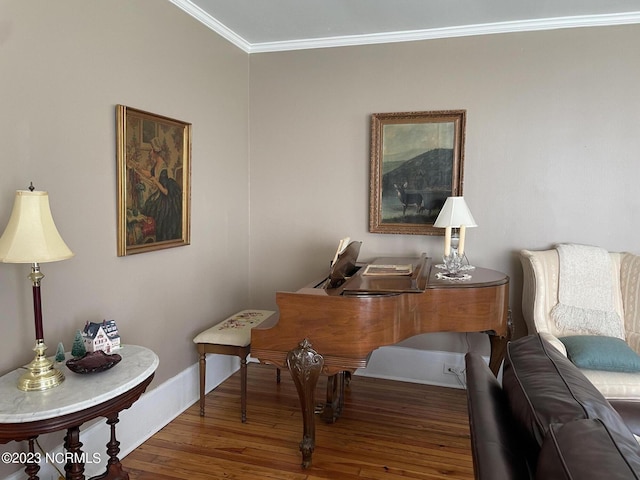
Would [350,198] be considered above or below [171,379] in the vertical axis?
above

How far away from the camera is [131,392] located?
185cm

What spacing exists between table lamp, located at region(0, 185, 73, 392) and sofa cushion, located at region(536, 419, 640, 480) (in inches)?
65.7

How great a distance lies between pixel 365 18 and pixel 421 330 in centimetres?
216

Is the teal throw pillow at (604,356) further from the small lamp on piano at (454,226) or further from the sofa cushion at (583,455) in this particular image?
the sofa cushion at (583,455)

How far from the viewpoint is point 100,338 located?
2.08 meters

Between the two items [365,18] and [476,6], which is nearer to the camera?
[476,6]

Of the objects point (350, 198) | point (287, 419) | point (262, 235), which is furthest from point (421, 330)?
point (262, 235)

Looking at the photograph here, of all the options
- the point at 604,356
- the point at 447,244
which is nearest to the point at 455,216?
the point at 447,244

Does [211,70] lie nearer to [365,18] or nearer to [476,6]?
[365,18]

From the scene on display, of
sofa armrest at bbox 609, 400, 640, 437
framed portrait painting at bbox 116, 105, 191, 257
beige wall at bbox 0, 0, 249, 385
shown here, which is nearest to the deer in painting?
beige wall at bbox 0, 0, 249, 385

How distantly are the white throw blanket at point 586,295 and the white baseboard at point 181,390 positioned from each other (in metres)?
0.89

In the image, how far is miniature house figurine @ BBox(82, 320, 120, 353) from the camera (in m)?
2.06

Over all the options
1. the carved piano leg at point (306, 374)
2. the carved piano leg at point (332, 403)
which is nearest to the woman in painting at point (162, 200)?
the carved piano leg at point (306, 374)

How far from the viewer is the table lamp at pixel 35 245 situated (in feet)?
5.41
